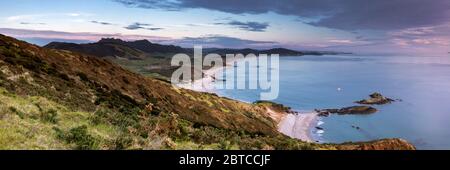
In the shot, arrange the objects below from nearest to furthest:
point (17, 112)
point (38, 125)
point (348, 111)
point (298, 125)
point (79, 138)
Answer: point (79, 138), point (38, 125), point (17, 112), point (298, 125), point (348, 111)

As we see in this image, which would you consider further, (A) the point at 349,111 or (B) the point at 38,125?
(A) the point at 349,111

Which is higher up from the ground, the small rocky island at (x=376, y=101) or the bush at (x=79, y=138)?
the bush at (x=79, y=138)

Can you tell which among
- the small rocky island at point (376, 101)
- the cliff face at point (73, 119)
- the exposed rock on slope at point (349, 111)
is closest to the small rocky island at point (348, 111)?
the exposed rock on slope at point (349, 111)

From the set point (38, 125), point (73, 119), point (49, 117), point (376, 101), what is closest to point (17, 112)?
point (49, 117)

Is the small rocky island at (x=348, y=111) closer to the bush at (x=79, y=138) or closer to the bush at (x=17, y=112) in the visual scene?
the bush at (x=17, y=112)

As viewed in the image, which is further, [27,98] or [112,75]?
[112,75]

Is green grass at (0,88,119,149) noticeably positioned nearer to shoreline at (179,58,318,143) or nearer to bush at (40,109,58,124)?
bush at (40,109,58,124)

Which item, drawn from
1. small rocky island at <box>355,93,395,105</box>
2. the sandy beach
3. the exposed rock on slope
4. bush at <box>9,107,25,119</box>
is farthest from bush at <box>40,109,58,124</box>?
small rocky island at <box>355,93,395,105</box>

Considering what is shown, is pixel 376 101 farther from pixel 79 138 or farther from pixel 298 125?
pixel 79 138

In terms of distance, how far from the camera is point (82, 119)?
65.3 ft

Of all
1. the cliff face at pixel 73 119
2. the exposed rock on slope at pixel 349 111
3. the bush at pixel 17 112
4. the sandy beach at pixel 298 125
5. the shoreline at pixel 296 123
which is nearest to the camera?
the cliff face at pixel 73 119

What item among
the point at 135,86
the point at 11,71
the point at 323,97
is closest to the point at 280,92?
the point at 323,97
